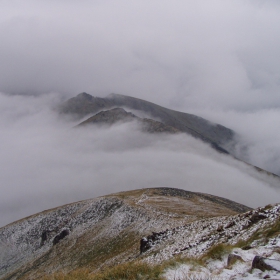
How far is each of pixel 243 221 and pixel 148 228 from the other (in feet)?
96.8

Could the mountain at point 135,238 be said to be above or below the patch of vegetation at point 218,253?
below

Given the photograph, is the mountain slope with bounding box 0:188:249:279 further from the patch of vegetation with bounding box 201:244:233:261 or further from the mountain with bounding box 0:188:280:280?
the patch of vegetation with bounding box 201:244:233:261

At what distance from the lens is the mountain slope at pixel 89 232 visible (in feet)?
180

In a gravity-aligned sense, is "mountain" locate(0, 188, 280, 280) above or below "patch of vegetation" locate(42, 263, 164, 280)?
below

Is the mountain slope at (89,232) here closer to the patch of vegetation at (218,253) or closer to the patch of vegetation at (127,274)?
the patch of vegetation at (218,253)

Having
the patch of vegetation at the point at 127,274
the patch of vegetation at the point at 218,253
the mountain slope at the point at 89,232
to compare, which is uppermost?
the patch of vegetation at the point at 127,274

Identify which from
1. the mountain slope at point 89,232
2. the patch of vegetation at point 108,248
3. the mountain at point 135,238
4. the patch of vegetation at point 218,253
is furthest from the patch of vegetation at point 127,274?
the patch of vegetation at point 108,248

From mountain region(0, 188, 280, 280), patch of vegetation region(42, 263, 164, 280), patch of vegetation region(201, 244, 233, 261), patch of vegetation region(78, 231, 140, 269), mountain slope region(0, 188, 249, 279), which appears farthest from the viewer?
mountain slope region(0, 188, 249, 279)

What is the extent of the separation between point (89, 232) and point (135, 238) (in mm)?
23009

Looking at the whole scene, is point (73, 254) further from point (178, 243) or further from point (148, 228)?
point (178, 243)

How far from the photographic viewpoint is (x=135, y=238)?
54594 mm

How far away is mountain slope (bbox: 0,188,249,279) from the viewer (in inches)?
2163

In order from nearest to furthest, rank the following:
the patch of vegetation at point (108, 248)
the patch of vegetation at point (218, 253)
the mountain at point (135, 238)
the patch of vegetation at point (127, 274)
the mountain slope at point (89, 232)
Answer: the patch of vegetation at point (127, 274) → the patch of vegetation at point (218, 253) → the mountain at point (135, 238) → the patch of vegetation at point (108, 248) → the mountain slope at point (89, 232)

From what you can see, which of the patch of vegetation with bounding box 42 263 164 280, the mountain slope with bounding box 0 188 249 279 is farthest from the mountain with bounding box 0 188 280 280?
the patch of vegetation with bounding box 42 263 164 280
